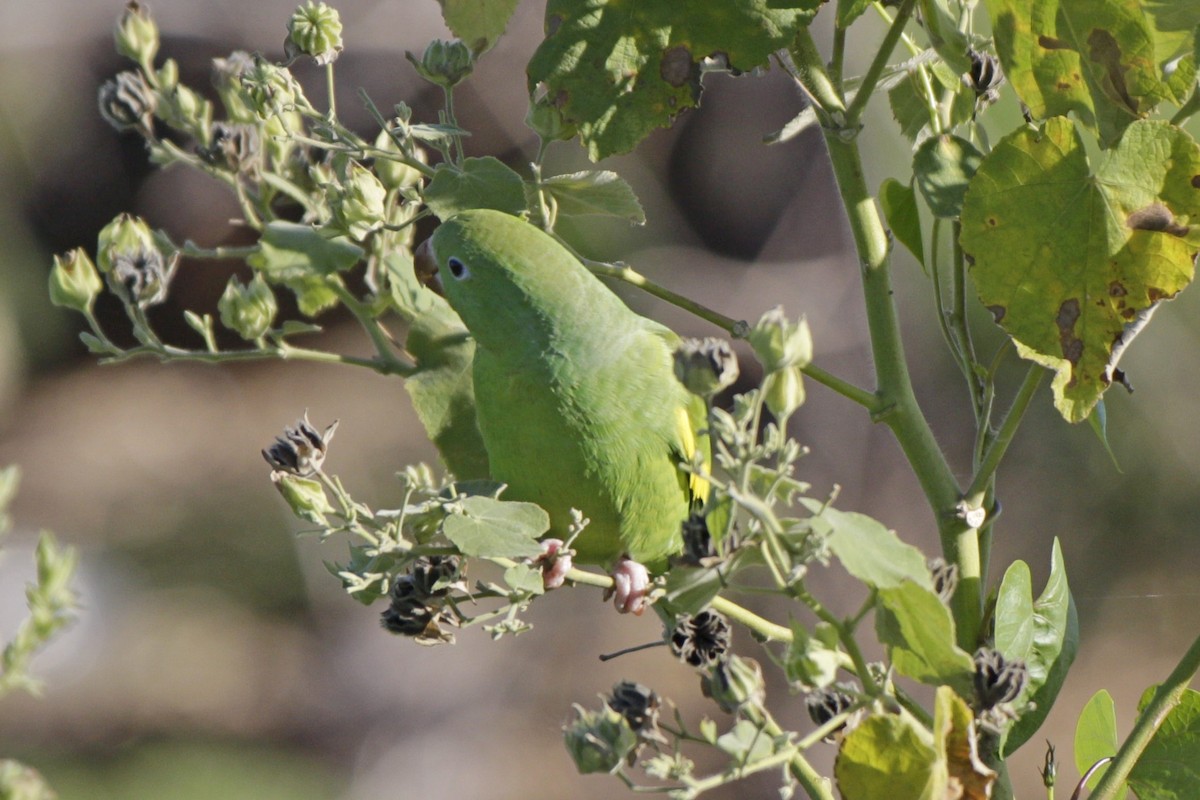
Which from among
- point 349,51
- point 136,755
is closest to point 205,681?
point 136,755

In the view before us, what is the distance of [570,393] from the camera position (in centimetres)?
113

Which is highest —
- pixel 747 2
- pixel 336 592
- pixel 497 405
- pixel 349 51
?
pixel 747 2

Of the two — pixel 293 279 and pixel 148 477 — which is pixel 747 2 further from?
pixel 148 477

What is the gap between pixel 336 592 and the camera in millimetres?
Result: 3246

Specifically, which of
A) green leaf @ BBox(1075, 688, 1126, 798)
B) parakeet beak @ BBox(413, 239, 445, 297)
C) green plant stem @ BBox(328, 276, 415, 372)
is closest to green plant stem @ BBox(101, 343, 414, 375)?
green plant stem @ BBox(328, 276, 415, 372)

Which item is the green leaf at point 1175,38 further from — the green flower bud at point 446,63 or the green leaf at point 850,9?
the green flower bud at point 446,63

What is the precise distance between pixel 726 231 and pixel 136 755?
2078 millimetres

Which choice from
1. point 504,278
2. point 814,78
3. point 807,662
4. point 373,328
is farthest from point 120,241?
point 807,662

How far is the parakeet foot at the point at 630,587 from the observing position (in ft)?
3.32

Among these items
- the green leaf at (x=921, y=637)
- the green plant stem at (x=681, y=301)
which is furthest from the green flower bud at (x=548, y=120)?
the green leaf at (x=921, y=637)

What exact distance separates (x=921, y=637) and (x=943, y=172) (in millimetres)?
324

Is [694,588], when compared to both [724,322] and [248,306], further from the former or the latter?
[248,306]

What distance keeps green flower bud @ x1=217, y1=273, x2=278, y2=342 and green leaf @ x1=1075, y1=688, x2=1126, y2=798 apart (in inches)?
30.4

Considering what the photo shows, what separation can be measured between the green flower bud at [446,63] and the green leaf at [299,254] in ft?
0.55
